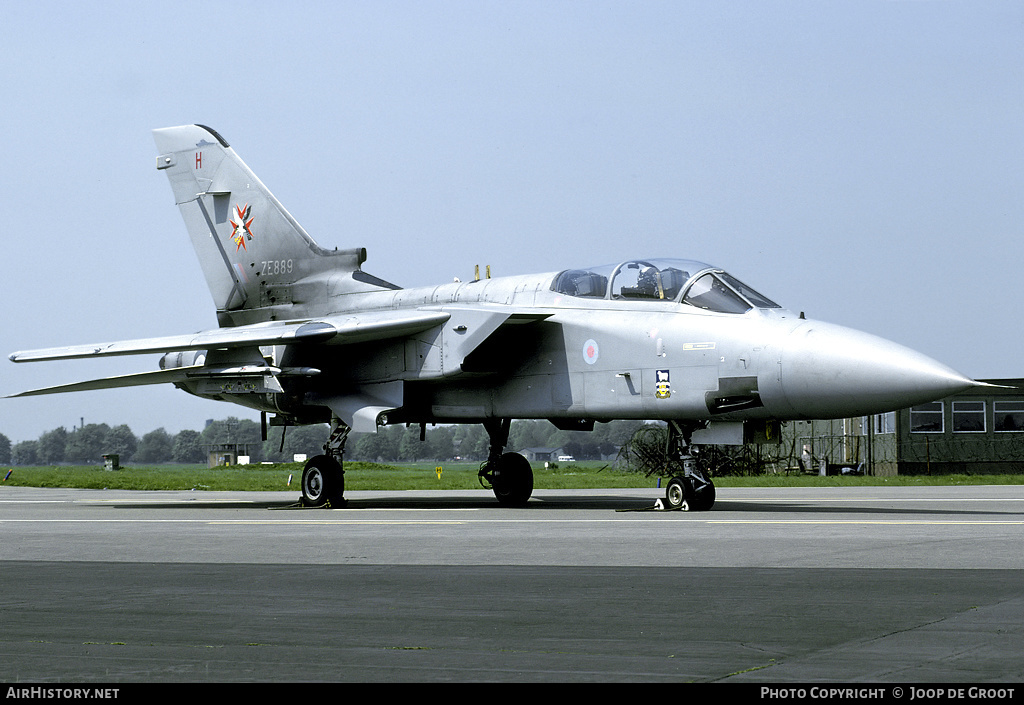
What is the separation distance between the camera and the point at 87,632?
17.0ft

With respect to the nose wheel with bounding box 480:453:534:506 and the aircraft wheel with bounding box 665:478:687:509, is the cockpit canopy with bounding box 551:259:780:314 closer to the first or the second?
the aircraft wheel with bounding box 665:478:687:509

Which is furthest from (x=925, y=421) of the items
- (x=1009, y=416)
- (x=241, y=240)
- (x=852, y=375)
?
(x=852, y=375)

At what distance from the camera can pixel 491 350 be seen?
17.7 meters

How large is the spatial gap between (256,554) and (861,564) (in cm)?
453

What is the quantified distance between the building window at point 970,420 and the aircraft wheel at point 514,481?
77.4 feet

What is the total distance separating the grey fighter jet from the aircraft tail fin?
32mm

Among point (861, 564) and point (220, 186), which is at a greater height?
point (220, 186)

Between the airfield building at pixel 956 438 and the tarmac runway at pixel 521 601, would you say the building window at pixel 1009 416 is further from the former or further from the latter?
the tarmac runway at pixel 521 601

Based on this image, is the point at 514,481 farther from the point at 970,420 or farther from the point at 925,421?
the point at 970,420

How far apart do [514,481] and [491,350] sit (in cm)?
260

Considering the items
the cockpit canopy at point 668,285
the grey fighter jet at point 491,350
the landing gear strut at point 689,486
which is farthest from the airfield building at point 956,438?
the landing gear strut at point 689,486

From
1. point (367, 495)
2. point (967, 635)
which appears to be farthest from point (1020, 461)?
point (967, 635)

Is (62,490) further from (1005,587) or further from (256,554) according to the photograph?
(1005,587)

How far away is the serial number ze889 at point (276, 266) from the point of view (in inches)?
857
